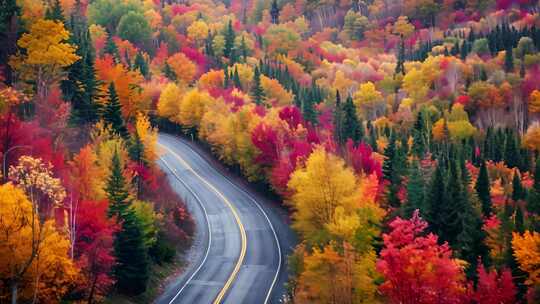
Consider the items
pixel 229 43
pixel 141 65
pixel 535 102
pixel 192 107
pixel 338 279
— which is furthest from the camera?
pixel 229 43

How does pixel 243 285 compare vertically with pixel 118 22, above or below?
below

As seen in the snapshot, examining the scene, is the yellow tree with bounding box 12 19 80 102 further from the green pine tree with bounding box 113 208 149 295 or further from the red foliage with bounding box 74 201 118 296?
the red foliage with bounding box 74 201 118 296

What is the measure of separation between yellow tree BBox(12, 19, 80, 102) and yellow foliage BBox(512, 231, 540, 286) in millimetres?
39444

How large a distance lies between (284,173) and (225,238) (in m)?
9.22

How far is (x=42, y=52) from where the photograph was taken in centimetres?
5178

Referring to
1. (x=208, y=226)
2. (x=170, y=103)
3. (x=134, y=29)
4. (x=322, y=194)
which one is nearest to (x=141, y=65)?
(x=170, y=103)

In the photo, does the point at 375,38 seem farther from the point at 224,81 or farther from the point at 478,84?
the point at 224,81

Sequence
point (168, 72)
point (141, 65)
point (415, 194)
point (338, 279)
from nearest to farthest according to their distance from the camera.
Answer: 1. point (338, 279)
2. point (415, 194)
3. point (141, 65)
4. point (168, 72)

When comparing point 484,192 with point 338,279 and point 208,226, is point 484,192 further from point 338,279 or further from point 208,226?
point 208,226

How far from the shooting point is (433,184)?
46.2 metres

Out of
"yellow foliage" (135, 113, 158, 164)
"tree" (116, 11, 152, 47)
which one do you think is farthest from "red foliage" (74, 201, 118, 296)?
"tree" (116, 11, 152, 47)

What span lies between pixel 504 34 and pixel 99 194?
125 metres

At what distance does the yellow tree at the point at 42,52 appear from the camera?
51.5 meters

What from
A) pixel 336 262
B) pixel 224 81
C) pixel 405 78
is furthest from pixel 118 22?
pixel 336 262
